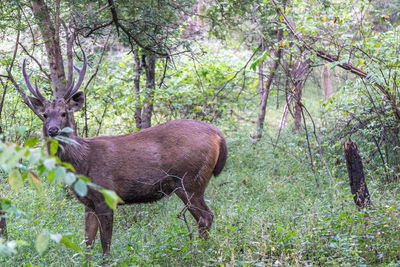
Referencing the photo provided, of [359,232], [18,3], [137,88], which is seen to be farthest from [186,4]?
[359,232]

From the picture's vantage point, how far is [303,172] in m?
9.12

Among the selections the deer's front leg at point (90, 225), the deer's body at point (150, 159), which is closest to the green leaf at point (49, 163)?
the deer's body at point (150, 159)

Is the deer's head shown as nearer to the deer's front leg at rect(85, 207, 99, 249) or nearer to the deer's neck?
the deer's neck

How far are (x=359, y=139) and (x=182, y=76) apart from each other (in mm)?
4219

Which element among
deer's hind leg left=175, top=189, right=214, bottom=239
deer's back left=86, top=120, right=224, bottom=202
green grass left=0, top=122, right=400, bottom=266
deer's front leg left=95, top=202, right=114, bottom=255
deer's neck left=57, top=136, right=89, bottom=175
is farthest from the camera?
deer's hind leg left=175, top=189, right=214, bottom=239

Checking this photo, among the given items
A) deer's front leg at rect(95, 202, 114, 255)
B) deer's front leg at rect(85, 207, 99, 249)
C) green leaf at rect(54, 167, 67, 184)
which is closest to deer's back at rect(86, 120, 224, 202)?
deer's front leg at rect(95, 202, 114, 255)

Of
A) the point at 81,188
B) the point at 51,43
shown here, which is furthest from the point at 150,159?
the point at 81,188

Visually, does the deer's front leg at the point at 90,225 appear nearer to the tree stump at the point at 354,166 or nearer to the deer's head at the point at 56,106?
the deer's head at the point at 56,106

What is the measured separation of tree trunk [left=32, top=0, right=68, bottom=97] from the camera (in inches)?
275

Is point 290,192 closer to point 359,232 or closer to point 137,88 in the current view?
point 359,232

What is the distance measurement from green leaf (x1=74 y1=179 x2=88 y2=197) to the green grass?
721 millimetres

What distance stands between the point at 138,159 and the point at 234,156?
4108mm

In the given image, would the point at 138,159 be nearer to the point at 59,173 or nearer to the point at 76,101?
the point at 76,101

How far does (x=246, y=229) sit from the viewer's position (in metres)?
5.31
